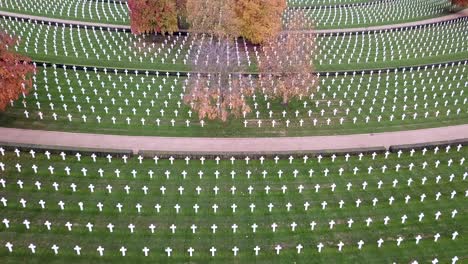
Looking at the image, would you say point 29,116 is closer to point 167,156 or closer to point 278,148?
point 167,156

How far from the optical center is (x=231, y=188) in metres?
29.9

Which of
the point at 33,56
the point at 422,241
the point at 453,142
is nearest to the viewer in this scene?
the point at 422,241

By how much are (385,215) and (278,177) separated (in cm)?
744

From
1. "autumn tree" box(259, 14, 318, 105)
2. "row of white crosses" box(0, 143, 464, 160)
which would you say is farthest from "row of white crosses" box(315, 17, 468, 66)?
"row of white crosses" box(0, 143, 464, 160)

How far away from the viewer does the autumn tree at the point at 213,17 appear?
55.7 meters

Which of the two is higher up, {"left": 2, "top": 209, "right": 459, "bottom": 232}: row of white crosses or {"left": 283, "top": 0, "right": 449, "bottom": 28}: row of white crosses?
{"left": 283, "top": 0, "right": 449, "bottom": 28}: row of white crosses

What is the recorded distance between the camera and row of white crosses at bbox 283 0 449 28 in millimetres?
76125

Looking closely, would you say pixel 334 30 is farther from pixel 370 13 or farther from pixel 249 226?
pixel 249 226

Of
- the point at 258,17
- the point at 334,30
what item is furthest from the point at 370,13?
the point at 258,17

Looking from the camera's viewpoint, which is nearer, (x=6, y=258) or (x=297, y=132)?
(x=6, y=258)

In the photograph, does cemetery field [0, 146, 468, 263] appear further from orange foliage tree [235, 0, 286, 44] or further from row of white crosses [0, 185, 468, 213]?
orange foliage tree [235, 0, 286, 44]

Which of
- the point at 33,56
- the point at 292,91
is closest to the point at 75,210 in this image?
the point at 292,91

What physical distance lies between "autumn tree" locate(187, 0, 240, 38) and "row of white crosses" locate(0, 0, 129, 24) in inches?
735

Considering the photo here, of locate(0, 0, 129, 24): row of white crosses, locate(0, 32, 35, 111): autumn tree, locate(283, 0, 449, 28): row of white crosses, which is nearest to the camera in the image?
locate(0, 32, 35, 111): autumn tree
